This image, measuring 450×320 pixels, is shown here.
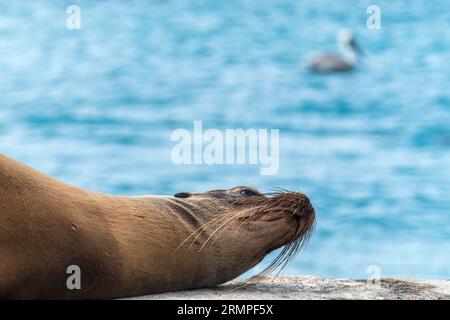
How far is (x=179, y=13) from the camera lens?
22844 millimetres

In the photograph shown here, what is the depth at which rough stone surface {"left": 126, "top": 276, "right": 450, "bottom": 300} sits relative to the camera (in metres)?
3.35

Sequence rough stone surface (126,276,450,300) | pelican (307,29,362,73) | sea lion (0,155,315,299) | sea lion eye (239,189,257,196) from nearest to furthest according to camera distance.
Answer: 1. sea lion (0,155,315,299)
2. rough stone surface (126,276,450,300)
3. sea lion eye (239,189,257,196)
4. pelican (307,29,362,73)

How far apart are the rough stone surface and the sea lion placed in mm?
71

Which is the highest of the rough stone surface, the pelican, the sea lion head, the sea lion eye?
the pelican

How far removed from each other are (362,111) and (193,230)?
44.4 ft

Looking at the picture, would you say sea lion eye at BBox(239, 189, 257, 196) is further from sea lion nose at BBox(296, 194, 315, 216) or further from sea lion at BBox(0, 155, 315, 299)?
sea lion nose at BBox(296, 194, 315, 216)

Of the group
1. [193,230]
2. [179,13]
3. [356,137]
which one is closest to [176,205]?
[193,230]

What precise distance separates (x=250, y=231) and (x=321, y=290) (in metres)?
0.39

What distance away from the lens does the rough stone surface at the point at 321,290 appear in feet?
11.0

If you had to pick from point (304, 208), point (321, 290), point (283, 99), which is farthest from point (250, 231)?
point (283, 99)

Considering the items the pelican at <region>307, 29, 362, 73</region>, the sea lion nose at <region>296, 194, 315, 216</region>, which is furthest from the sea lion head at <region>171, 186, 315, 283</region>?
the pelican at <region>307, 29, 362, 73</region>

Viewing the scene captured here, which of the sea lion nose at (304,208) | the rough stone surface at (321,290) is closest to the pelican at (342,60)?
the rough stone surface at (321,290)

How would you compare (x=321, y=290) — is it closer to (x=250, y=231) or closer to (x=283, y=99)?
(x=250, y=231)
